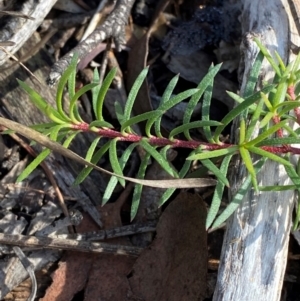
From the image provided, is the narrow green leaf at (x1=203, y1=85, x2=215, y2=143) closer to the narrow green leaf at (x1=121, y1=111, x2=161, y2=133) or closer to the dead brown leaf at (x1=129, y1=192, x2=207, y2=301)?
the narrow green leaf at (x1=121, y1=111, x2=161, y2=133)

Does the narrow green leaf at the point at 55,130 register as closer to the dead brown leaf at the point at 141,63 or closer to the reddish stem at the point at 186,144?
the reddish stem at the point at 186,144

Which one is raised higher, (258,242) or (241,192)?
(241,192)

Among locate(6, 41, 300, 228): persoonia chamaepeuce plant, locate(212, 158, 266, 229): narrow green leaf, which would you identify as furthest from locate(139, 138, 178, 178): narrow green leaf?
locate(212, 158, 266, 229): narrow green leaf

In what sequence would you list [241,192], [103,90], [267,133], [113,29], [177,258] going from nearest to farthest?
1. [267,133]
2. [103,90]
3. [241,192]
4. [177,258]
5. [113,29]

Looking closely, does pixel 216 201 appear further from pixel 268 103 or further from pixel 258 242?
pixel 268 103

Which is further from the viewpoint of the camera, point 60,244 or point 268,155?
point 60,244

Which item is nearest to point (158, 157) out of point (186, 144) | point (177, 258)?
point (186, 144)

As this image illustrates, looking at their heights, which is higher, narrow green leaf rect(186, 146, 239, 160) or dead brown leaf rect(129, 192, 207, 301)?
narrow green leaf rect(186, 146, 239, 160)

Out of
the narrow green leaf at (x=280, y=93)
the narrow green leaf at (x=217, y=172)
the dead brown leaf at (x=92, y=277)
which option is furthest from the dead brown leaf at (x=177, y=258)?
the narrow green leaf at (x=280, y=93)
